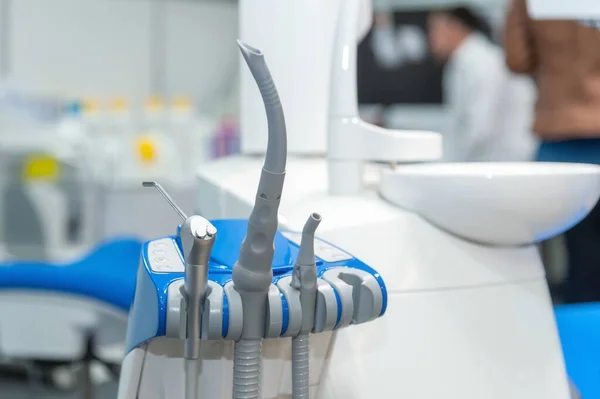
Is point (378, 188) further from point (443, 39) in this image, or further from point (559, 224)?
point (443, 39)

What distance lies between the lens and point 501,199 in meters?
0.73

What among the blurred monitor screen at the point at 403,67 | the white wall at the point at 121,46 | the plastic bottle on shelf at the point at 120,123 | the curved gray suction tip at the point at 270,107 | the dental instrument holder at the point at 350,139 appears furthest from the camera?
the blurred monitor screen at the point at 403,67

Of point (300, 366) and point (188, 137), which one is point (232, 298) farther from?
point (188, 137)

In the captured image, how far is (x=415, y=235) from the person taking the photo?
2.54 ft

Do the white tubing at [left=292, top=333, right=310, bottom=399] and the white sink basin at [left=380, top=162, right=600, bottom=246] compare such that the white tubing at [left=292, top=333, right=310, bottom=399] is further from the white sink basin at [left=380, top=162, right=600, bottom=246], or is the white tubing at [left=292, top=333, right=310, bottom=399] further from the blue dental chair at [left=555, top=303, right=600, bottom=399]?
the blue dental chair at [left=555, top=303, right=600, bottom=399]

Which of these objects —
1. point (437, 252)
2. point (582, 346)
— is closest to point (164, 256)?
point (437, 252)

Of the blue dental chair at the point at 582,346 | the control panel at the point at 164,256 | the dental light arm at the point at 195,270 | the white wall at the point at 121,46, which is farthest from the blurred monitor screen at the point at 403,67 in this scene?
the dental light arm at the point at 195,270

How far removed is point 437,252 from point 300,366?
0.26 metres

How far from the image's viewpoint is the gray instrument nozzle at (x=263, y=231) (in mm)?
506

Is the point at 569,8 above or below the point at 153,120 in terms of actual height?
above

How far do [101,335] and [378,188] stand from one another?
837 mm

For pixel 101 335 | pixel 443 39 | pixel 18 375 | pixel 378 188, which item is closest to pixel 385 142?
pixel 378 188

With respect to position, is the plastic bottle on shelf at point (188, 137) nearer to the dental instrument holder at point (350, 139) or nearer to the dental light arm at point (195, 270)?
the dental instrument holder at point (350, 139)

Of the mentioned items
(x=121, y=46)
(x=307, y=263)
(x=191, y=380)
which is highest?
(x=121, y=46)
